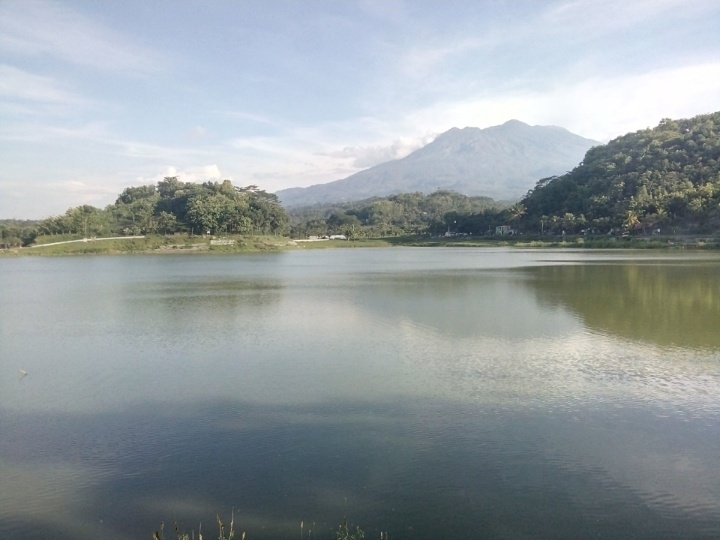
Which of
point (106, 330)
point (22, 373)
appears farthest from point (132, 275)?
point (22, 373)

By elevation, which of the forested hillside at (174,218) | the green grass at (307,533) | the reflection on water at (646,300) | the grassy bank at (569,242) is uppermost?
the forested hillside at (174,218)

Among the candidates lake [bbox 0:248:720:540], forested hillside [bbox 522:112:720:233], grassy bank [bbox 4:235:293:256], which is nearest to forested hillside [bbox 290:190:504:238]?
forested hillside [bbox 522:112:720:233]

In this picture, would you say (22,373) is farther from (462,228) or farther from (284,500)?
(462,228)

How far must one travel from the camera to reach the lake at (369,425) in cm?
518

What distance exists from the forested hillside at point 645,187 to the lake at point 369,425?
52624 mm

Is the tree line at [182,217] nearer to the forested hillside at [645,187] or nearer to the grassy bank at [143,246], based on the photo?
the grassy bank at [143,246]

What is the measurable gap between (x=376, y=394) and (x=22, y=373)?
7.03m

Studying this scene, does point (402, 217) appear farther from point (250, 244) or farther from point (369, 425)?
point (369, 425)

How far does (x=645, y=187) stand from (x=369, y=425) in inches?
2831

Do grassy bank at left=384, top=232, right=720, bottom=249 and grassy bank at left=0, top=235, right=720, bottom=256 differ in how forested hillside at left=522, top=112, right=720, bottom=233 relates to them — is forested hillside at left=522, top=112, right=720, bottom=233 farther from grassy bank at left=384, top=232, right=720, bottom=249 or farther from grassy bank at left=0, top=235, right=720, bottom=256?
grassy bank at left=0, top=235, right=720, bottom=256

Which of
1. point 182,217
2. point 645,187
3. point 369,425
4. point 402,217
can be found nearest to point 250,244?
point 182,217

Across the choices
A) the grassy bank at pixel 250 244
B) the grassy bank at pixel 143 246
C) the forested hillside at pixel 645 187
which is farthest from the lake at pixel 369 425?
the grassy bank at pixel 143 246

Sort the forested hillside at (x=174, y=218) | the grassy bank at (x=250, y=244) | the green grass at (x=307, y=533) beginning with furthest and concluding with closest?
the forested hillside at (x=174, y=218)
the grassy bank at (x=250, y=244)
the green grass at (x=307, y=533)

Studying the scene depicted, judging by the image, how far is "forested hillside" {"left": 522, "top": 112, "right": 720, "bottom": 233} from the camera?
61.4m
